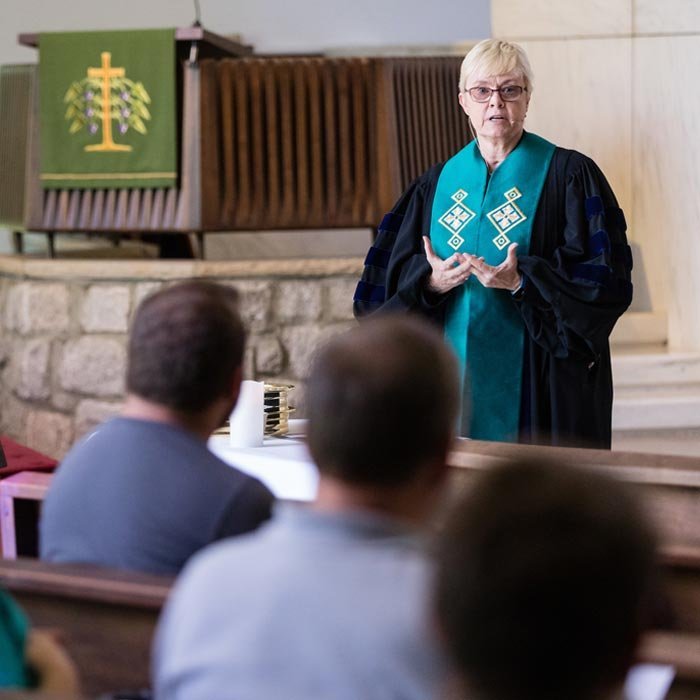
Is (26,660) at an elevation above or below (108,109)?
below

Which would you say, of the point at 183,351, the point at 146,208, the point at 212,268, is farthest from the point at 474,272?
the point at 146,208

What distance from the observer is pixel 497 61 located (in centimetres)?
348

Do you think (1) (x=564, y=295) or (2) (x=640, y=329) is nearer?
(1) (x=564, y=295)

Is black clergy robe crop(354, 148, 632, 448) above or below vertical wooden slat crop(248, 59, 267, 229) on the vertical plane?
below

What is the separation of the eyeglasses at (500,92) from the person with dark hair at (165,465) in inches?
65.2

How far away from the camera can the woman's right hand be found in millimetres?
3426

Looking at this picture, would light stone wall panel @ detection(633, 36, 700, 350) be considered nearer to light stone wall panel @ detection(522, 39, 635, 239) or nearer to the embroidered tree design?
light stone wall panel @ detection(522, 39, 635, 239)

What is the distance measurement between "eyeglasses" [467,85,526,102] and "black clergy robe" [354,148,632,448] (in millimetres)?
257

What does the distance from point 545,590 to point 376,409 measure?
461 millimetres

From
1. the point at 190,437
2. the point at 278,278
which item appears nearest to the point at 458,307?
the point at 190,437

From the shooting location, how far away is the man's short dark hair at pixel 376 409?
147 cm

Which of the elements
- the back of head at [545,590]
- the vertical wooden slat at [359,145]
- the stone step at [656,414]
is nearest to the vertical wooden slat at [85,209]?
the vertical wooden slat at [359,145]

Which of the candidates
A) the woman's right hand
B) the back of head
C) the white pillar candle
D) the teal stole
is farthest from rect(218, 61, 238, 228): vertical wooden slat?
the back of head

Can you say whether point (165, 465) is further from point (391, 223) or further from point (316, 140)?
point (316, 140)
